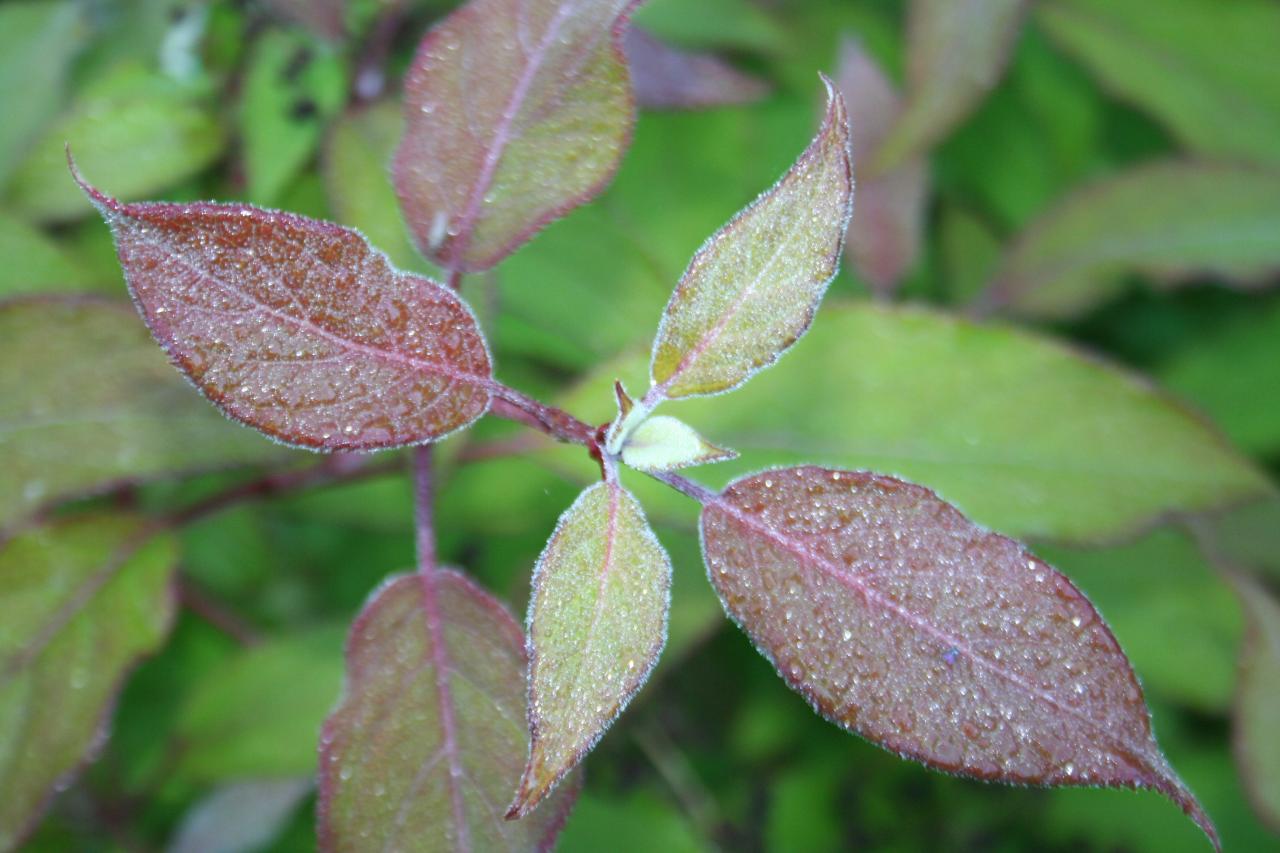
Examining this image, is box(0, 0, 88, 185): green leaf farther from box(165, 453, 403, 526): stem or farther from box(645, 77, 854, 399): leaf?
box(645, 77, 854, 399): leaf

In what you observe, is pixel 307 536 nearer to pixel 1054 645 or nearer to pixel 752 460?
pixel 752 460

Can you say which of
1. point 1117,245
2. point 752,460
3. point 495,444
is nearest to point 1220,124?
point 1117,245

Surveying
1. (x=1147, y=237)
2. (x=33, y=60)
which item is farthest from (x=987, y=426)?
(x=33, y=60)

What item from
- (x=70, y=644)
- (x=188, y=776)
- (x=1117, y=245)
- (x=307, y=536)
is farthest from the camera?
(x=307, y=536)

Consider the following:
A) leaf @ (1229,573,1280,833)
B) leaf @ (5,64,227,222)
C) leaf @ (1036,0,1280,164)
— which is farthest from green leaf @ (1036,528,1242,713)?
leaf @ (5,64,227,222)

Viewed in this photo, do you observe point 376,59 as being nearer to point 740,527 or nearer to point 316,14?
point 316,14

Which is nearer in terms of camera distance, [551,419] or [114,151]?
[551,419]
